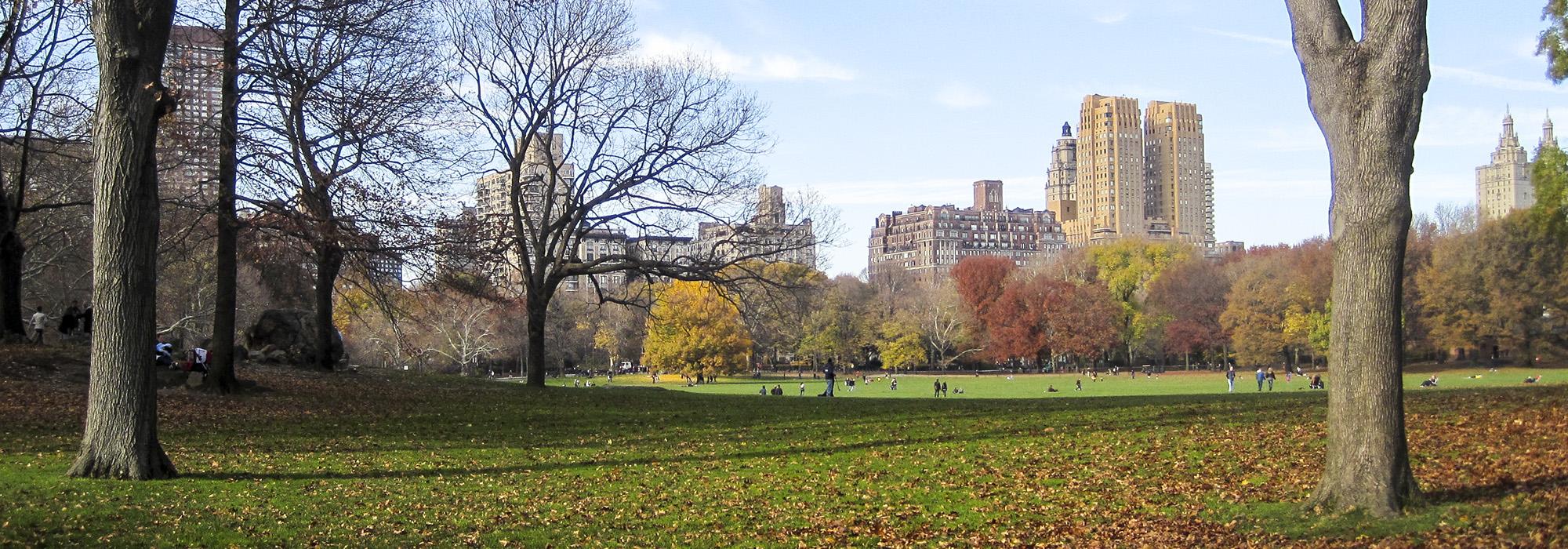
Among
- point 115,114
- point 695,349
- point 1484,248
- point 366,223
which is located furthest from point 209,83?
point 1484,248

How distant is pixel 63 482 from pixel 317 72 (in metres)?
12.4

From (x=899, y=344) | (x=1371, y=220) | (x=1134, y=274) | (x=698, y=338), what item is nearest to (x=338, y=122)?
(x=1371, y=220)

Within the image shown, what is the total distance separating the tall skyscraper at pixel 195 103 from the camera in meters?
20.4

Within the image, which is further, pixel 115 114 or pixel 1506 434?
pixel 1506 434

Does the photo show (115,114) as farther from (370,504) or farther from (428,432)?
(428,432)

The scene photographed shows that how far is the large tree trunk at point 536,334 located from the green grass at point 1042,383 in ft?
65.1

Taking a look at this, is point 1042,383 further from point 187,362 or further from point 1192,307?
point 187,362

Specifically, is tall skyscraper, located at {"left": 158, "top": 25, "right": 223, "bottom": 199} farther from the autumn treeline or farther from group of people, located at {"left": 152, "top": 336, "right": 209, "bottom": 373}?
the autumn treeline

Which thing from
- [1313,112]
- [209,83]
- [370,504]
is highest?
[209,83]

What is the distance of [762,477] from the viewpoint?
13688 mm

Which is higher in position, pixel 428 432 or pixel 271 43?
pixel 271 43

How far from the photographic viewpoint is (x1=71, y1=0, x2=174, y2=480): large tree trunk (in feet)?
41.0

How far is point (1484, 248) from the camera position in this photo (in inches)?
3027

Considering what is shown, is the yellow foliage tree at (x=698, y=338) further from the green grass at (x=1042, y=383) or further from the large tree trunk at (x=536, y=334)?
the large tree trunk at (x=536, y=334)
